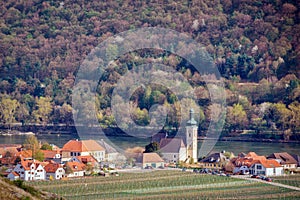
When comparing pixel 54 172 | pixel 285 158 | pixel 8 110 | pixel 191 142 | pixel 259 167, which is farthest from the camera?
pixel 8 110

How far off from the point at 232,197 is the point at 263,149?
22422mm

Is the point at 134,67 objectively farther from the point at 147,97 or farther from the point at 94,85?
the point at 147,97

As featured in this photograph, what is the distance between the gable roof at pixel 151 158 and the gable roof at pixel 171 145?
5.46 feet

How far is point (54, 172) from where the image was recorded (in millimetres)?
42062

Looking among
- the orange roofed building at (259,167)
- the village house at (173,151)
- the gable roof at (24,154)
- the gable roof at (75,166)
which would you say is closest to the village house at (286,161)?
the orange roofed building at (259,167)

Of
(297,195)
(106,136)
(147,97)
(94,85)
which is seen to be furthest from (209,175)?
(94,85)

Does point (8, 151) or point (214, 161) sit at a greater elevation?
point (8, 151)

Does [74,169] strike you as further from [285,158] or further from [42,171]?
[285,158]

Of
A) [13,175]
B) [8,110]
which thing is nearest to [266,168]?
[13,175]

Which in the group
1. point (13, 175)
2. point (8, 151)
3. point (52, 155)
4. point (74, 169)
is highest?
point (8, 151)

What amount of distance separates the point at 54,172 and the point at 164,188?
4999 millimetres

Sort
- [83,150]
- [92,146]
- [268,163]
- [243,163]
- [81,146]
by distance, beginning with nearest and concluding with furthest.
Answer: [268,163], [243,163], [83,150], [81,146], [92,146]

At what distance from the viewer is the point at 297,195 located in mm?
36812

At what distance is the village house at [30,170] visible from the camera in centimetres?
4112
